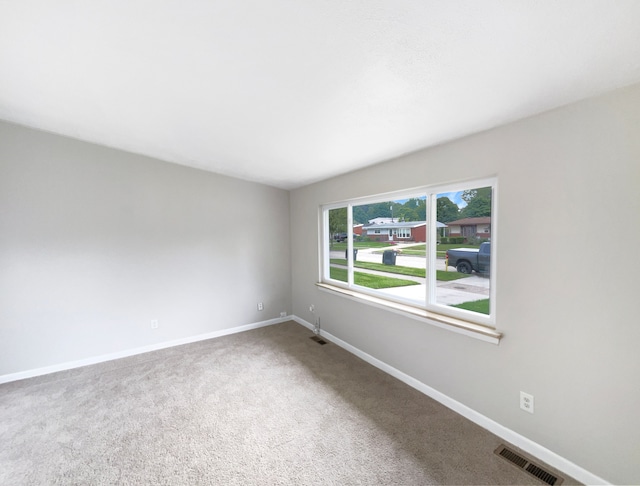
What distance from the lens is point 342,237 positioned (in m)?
3.69

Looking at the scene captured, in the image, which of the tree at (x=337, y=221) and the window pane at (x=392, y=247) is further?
the tree at (x=337, y=221)

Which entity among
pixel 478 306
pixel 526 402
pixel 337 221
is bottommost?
pixel 526 402

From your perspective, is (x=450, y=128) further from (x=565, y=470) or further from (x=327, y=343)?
(x=327, y=343)

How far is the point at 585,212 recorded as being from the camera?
1550mm

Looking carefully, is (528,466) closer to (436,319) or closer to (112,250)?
(436,319)

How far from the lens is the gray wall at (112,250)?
2.87 m

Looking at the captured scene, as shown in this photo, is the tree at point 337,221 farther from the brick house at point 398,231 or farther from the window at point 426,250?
the brick house at point 398,231

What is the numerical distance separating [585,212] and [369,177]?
186 cm

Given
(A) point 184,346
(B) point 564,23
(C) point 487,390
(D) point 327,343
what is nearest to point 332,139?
(B) point 564,23

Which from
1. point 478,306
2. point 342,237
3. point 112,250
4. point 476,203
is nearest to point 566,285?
point 478,306

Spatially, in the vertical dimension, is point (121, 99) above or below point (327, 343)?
above

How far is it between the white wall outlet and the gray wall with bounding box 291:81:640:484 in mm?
35

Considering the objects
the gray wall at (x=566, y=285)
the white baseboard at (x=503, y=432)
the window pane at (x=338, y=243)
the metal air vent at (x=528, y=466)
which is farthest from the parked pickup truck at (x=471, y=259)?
the window pane at (x=338, y=243)

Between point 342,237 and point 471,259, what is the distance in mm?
1763
